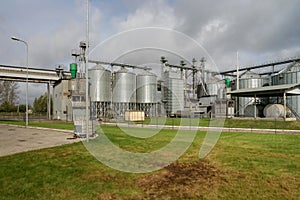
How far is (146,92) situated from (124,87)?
173 inches

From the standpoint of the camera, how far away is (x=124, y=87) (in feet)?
146

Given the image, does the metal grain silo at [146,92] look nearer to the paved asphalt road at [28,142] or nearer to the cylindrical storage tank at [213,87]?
the cylindrical storage tank at [213,87]

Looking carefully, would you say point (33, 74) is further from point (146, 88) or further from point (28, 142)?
point (28, 142)

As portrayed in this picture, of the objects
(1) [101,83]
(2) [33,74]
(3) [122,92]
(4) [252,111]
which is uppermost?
(2) [33,74]

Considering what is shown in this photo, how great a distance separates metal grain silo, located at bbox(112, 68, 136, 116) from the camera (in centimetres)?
4366

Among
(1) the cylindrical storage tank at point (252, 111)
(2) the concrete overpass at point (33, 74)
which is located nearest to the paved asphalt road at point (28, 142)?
(2) the concrete overpass at point (33, 74)

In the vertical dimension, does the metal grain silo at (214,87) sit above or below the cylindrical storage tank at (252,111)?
above

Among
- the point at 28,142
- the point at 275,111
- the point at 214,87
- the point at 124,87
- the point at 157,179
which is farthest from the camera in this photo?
the point at 214,87

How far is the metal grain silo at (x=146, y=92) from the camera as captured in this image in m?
42.8

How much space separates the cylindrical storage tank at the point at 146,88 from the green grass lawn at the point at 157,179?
33.2 m

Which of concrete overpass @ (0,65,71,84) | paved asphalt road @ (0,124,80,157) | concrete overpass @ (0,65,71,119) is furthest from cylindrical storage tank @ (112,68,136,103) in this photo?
paved asphalt road @ (0,124,80,157)

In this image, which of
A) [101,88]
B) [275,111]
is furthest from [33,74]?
[275,111]

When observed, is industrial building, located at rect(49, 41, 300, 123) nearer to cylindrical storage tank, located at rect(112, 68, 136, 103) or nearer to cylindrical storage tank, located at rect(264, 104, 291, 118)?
cylindrical storage tank, located at rect(112, 68, 136, 103)

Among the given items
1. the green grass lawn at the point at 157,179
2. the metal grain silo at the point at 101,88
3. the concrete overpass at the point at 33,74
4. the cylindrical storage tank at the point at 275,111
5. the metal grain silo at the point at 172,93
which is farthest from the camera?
the metal grain silo at the point at 101,88
